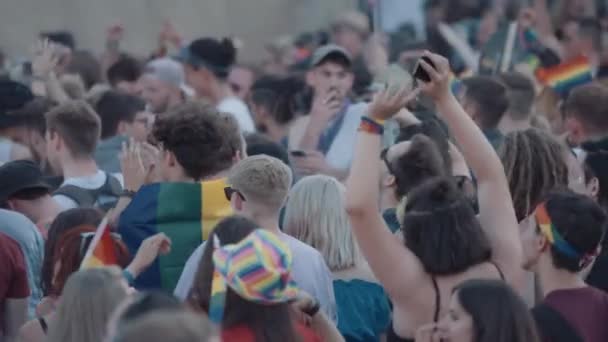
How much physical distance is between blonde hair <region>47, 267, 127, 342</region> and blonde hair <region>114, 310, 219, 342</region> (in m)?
1.28

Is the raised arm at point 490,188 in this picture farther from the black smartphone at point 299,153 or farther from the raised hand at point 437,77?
the black smartphone at point 299,153

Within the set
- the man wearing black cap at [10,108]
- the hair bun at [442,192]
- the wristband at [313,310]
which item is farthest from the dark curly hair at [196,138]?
the man wearing black cap at [10,108]

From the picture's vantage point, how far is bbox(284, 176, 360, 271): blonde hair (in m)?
6.73

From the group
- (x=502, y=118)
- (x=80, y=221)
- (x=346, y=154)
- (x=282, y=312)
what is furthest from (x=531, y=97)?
(x=282, y=312)

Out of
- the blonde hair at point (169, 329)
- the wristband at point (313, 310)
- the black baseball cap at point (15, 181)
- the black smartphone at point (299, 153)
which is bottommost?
the black smartphone at point (299, 153)

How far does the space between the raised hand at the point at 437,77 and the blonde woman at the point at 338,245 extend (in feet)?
2.88

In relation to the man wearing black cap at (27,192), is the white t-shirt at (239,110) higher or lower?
Result: lower

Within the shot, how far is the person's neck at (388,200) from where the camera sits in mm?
7297

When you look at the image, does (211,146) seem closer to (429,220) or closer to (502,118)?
(429,220)

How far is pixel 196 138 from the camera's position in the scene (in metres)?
6.84

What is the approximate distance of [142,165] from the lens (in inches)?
284

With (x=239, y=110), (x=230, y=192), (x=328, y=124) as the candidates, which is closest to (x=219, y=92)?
(x=239, y=110)

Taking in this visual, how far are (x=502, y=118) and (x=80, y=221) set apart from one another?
4.22m

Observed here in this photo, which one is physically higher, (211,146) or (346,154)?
(211,146)
